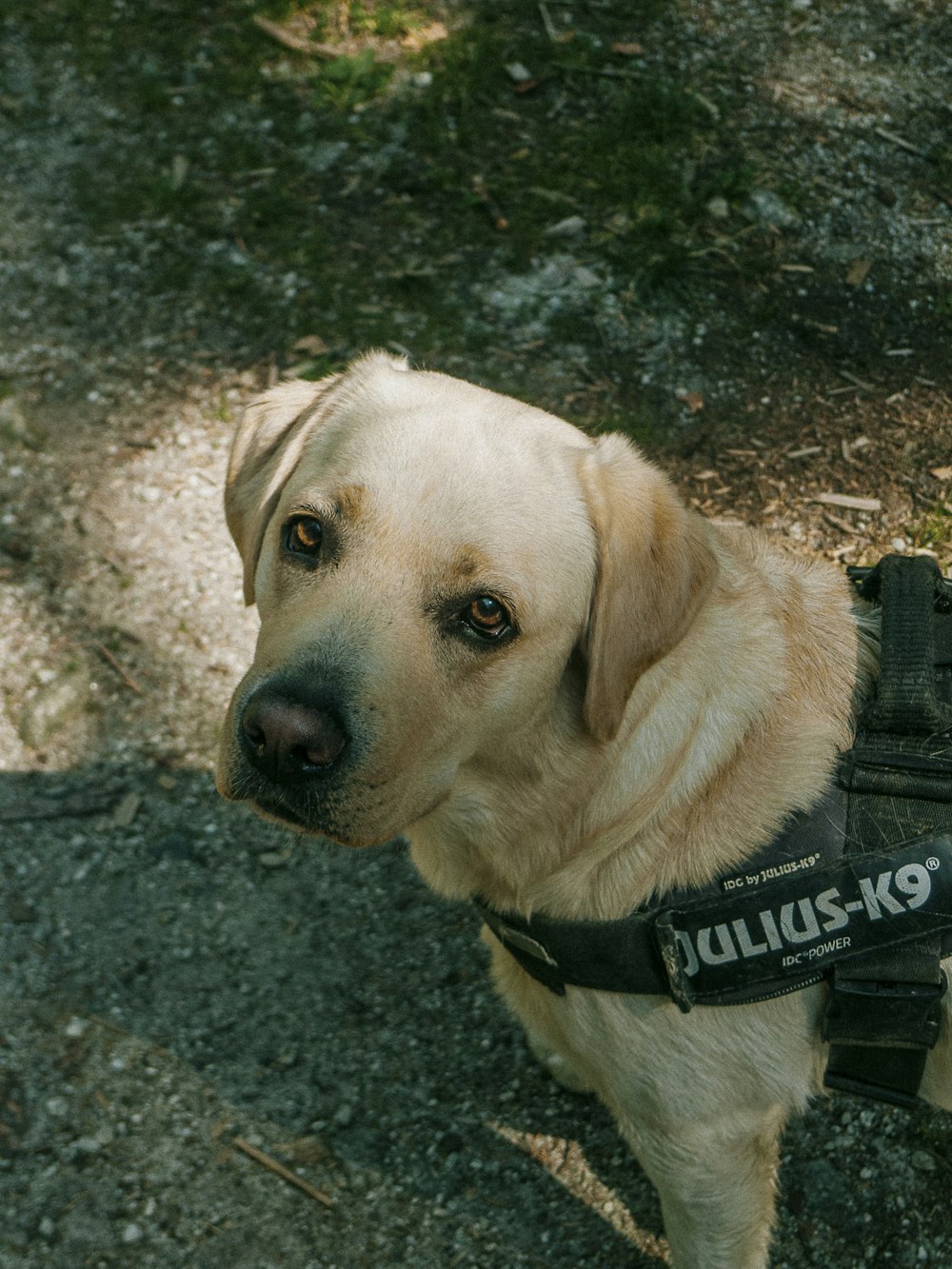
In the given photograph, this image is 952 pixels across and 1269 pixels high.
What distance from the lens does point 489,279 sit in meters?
5.27

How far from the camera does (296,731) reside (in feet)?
7.82

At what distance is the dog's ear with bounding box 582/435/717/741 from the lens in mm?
2559

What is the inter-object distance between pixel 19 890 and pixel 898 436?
12.3 ft

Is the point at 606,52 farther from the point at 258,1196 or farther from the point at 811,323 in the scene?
the point at 258,1196

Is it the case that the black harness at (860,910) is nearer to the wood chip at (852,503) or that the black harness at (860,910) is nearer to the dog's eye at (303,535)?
the dog's eye at (303,535)

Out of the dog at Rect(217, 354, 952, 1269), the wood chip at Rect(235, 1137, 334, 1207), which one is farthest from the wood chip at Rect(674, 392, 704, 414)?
the wood chip at Rect(235, 1137, 334, 1207)

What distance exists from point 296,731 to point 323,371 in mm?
2981

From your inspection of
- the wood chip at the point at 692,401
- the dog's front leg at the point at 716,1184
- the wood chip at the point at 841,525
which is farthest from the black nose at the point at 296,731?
the wood chip at the point at 692,401

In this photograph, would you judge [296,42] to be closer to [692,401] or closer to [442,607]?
[692,401]

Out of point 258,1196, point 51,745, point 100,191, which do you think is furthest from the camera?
point 100,191

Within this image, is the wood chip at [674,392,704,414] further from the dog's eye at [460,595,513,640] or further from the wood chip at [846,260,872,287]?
the dog's eye at [460,595,513,640]

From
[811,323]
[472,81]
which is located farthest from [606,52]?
[811,323]

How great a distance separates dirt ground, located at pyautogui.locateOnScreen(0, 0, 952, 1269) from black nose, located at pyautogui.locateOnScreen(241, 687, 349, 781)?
1596 millimetres

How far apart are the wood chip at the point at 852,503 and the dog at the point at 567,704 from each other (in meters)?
1.80
